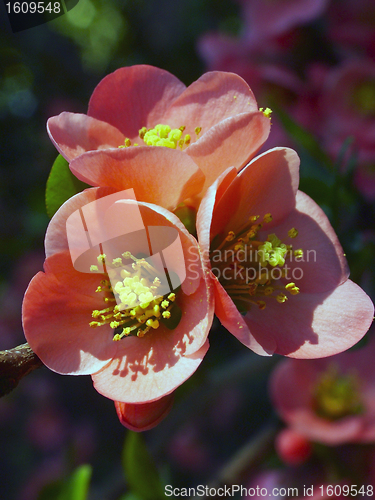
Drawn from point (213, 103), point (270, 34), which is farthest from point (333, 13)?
point (213, 103)

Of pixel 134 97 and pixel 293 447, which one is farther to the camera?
pixel 293 447

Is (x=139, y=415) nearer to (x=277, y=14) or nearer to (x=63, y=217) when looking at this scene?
(x=63, y=217)

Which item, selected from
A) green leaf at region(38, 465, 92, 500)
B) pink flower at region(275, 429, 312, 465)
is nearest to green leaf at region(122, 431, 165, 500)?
green leaf at region(38, 465, 92, 500)

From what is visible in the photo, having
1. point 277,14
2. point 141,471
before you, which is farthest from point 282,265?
point 277,14

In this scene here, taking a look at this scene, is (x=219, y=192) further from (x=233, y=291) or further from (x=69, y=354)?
(x=69, y=354)

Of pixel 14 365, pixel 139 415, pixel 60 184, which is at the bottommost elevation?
pixel 139 415

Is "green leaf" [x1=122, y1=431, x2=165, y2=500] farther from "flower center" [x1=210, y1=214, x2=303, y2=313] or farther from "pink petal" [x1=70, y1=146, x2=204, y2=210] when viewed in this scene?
"pink petal" [x1=70, y1=146, x2=204, y2=210]

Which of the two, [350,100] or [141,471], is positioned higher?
[350,100]
